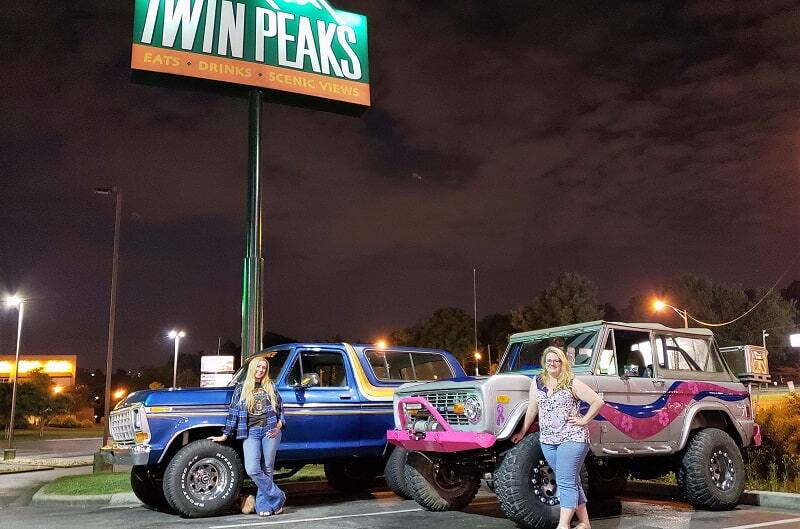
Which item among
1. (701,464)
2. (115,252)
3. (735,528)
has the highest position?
(115,252)

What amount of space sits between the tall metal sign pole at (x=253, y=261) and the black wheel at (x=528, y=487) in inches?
352

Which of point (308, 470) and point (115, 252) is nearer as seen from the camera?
point (308, 470)

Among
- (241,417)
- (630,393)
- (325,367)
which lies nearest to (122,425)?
(241,417)

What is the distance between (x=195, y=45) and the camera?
56.9ft

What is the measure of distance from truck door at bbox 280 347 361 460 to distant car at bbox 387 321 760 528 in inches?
61.2

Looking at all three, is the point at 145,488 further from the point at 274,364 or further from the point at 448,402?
the point at 448,402

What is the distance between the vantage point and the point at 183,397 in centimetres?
983

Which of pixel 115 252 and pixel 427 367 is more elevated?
pixel 115 252

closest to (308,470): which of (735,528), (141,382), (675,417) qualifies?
(675,417)

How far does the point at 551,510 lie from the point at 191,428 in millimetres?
4591

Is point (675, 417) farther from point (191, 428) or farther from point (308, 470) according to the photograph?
point (308, 470)

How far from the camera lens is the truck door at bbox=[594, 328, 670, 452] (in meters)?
8.64

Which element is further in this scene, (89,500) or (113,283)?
(113,283)

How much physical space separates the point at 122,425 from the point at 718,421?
25.1 feet
